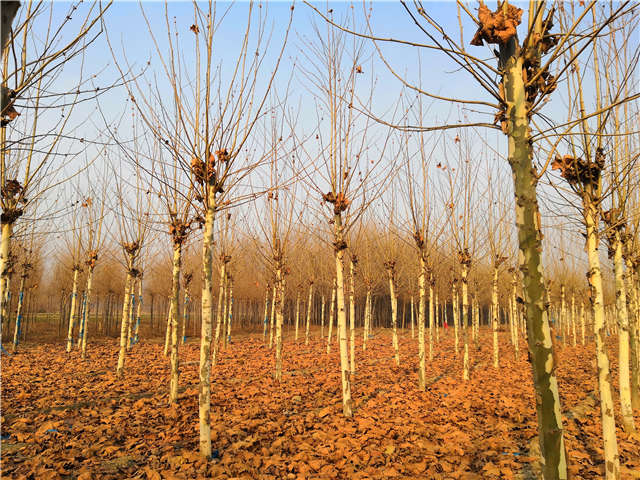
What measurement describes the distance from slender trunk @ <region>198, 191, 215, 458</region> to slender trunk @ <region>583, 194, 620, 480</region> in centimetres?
422

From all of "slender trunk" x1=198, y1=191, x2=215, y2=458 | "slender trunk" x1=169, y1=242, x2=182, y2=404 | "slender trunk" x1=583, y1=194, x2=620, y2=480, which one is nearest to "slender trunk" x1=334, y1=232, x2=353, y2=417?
"slender trunk" x1=198, y1=191, x2=215, y2=458

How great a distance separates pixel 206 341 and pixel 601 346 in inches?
182

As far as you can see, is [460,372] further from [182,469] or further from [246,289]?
[246,289]

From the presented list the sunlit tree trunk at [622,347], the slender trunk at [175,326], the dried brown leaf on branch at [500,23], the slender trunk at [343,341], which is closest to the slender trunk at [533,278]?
the dried brown leaf on branch at [500,23]

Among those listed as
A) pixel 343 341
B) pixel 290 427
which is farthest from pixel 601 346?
pixel 290 427

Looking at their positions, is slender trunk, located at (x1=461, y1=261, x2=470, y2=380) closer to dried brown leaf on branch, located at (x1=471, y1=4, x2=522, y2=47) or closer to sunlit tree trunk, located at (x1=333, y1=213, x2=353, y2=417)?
sunlit tree trunk, located at (x1=333, y1=213, x2=353, y2=417)

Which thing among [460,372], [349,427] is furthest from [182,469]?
[460,372]

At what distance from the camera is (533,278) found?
2443 millimetres

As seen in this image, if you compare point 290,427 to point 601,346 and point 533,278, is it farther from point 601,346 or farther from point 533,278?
point 533,278

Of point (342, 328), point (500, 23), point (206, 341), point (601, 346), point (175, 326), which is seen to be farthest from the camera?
point (175, 326)

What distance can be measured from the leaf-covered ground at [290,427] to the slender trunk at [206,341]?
237 mm

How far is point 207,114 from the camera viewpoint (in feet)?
15.7

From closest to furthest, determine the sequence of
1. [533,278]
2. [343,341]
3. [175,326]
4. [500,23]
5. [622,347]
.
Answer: [533,278] < [500,23] < [622,347] < [343,341] < [175,326]

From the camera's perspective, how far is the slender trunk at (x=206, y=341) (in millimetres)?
4590
